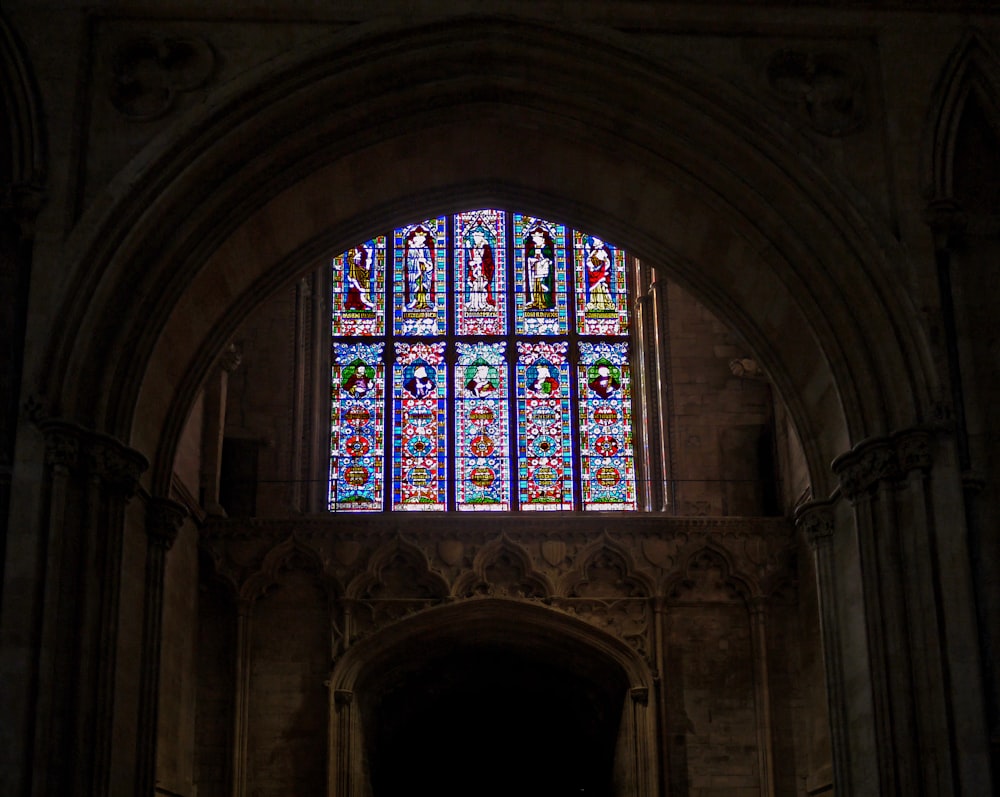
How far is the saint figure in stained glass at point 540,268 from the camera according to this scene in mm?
18906

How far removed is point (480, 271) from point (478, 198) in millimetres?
5441

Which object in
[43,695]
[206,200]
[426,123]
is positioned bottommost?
[43,695]

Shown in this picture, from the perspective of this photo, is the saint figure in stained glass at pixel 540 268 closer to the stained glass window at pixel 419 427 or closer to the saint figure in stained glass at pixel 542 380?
the saint figure in stained glass at pixel 542 380

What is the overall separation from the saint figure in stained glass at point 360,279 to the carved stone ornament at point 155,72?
283 inches

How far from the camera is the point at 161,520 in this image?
12180 mm

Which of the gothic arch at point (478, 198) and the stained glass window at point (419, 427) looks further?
the stained glass window at point (419, 427)

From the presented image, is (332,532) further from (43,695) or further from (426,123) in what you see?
(43,695)

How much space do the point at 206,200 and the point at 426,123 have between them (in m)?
1.84

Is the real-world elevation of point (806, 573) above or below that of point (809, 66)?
below

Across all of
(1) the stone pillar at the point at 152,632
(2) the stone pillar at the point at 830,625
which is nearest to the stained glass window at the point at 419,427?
(1) the stone pillar at the point at 152,632

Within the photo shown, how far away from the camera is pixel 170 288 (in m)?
11.8

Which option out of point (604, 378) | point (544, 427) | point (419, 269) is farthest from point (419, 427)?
point (604, 378)

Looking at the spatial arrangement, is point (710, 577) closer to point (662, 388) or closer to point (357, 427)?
point (662, 388)

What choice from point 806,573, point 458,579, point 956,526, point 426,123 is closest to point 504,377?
point 458,579
